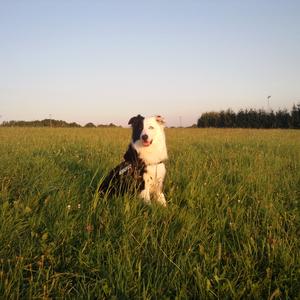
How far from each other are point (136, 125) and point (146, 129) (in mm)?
262

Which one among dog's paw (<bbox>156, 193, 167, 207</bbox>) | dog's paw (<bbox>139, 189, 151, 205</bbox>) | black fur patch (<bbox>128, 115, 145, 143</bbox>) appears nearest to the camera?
dog's paw (<bbox>156, 193, 167, 207</bbox>)

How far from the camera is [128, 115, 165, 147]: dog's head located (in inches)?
179

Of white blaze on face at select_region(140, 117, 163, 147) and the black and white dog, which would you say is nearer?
the black and white dog

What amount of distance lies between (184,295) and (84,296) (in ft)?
2.04

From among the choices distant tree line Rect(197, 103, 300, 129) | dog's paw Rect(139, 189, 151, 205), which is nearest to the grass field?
dog's paw Rect(139, 189, 151, 205)

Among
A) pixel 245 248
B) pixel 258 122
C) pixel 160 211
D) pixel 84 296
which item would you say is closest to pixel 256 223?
pixel 245 248

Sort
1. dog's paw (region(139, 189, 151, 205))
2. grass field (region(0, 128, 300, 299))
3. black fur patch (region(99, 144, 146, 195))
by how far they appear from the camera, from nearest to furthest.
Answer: grass field (region(0, 128, 300, 299)), dog's paw (region(139, 189, 151, 205)), black fur patch (region(99, 144, 146, 195))

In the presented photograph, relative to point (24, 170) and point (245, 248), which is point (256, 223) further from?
point (24, 170)

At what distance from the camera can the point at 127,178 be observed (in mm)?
4055

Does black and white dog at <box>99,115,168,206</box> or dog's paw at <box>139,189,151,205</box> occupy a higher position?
black and white dog at <box>99,115,168,206</box>

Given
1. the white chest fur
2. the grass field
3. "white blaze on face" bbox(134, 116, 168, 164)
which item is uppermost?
"white blaze on face" bbox(134, 116, 168, 164)

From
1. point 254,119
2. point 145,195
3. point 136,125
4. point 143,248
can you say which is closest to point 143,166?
point 145,195

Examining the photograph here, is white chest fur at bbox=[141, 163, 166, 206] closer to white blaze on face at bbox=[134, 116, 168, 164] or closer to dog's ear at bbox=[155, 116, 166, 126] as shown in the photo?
white blaze on face at bbox=[134, 116, 168, 164]

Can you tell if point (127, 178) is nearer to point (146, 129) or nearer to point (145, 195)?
point (145, 195)
